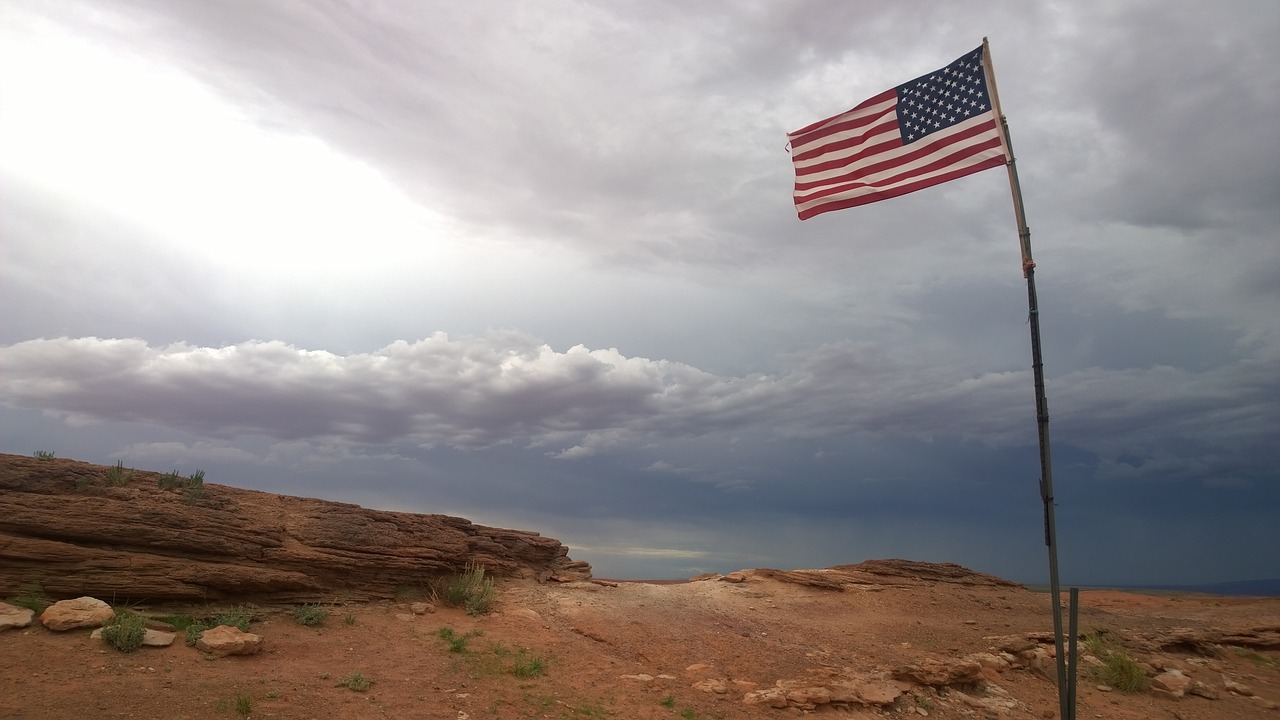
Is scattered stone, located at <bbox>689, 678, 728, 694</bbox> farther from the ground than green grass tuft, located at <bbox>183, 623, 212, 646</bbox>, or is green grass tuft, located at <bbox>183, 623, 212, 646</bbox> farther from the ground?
green grass tuft, located at <bbox>183, 623, 212, 646</bbox>

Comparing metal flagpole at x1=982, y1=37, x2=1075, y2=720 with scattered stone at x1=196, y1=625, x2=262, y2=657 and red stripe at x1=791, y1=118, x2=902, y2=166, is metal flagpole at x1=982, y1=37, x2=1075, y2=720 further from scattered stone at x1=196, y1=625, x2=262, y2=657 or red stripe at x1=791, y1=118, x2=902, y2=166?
scattered stone at x1=196, y1=625, x2=262, y2=657

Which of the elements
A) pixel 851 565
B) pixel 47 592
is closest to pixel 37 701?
pixel 47 592

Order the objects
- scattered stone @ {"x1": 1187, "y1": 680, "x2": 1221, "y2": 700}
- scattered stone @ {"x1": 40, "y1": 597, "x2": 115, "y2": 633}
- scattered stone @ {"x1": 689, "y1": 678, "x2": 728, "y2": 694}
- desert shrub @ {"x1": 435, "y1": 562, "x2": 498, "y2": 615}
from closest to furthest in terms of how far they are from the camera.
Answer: scattered stone @ {"x1": 40, "y1": 597, "x2": 115, "y2": 633} < scattered stone @ {"x1": 689, "y1": 678, "x2": 728, "y2": 694} < scattered stone @ {"x1": 1187, "y1": 680, "x2": 1221, "y2": 700} < desert shrub @ {"x1": 435, "y1": 562, "x2": 498, "y2": 615}

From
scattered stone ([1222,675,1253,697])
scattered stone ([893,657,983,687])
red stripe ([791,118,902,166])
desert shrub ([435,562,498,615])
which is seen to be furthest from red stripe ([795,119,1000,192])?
→ scattered stone ([1222,675,1253,697])

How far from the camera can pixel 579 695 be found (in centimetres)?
1195

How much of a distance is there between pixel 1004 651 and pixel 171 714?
17175mm

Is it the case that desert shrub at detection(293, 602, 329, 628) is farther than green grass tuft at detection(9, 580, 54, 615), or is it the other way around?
desert shrub at detection(293, 602, 329, 628)

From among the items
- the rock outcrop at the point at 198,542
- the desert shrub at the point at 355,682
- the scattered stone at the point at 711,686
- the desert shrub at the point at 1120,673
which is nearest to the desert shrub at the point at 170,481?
the rock outcrop at the point at 198,542

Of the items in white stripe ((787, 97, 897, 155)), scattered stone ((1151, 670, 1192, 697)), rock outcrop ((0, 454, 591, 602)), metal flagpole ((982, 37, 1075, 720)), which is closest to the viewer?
metal flagpole ((982, 37, 1075, 720))

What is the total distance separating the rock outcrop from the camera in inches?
496

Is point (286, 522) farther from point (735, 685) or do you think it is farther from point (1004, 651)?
point (1004, 651)

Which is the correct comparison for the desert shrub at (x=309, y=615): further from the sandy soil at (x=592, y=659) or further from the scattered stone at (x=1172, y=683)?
the scattered stone at (x=1172, y=683)

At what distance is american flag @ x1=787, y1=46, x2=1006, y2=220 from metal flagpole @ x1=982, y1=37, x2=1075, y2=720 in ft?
0.38

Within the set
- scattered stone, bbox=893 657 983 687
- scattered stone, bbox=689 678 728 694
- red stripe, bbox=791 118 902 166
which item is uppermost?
red stripe, bbox=791 118 902 166
